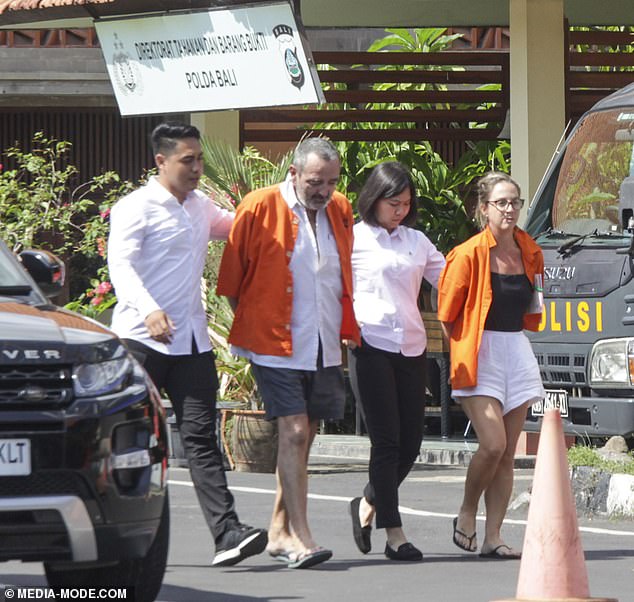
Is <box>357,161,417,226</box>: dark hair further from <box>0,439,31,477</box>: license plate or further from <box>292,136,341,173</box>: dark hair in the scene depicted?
<box>0,439,31,477</box>: license plate

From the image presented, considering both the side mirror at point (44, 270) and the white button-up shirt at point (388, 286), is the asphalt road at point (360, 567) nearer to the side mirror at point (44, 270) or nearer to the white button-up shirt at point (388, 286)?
the white button-up shirt at point (388, 286)

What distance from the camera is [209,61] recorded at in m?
14.3

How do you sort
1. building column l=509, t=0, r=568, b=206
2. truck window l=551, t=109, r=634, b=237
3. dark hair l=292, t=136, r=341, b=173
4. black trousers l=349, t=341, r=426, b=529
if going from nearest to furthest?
dark hair l=292, t=136, r=341, b=173
black trousers l=349, t=341, r=426, b=529
truck window l=551, t=109, r=634, b=237
building column l=509, t=0, r=568, b=206

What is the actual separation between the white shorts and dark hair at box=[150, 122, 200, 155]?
1721mm

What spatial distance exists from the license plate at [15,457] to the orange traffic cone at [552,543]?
1824mm

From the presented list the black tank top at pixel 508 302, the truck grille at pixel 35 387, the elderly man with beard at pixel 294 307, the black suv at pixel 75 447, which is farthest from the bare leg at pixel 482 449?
the truck grille at pixel 35 387

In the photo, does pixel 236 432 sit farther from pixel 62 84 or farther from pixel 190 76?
pixel 62 84

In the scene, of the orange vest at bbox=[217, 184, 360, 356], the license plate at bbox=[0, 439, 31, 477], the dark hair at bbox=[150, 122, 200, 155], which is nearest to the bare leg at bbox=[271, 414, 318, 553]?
the orange vest at bbox=[217, 184, 360, 356]

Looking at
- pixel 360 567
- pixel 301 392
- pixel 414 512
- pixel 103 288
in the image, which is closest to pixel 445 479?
pixel 414 512

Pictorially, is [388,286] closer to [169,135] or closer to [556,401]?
[169,135]

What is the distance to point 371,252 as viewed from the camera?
8500 mm

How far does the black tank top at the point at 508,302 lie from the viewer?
8.59 m

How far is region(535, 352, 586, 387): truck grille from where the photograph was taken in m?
10.6

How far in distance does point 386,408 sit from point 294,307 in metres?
0.66
